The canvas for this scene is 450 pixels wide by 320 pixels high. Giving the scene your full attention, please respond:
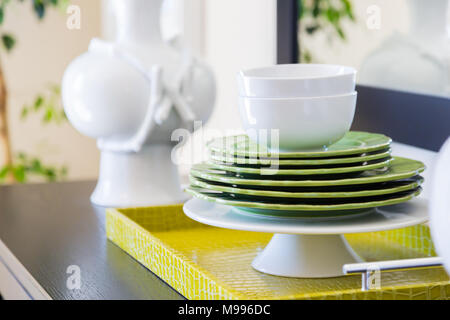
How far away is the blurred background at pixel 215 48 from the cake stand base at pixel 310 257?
0.35 metres

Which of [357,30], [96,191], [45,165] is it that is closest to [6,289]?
[96,191]

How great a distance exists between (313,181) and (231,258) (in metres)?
0.17

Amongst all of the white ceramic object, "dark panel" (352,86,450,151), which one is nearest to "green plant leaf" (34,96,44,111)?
"dark panel" (352,86,450,151)

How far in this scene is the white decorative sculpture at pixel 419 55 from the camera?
88 centimetres

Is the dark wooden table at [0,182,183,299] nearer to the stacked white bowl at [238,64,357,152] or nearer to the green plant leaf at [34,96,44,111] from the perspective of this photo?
the stacked white bowl at [238,64,357,152]

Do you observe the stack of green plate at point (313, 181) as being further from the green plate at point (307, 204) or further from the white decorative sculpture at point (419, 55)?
the white decorative sculpture at point (419, 55)

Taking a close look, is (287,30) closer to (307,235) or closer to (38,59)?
(307,235)

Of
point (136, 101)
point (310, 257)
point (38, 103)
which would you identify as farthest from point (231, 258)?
point (38, 103)

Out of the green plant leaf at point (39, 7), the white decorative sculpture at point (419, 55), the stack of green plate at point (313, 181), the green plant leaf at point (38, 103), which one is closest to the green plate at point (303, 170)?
the stack of green plate at point (313, 181)

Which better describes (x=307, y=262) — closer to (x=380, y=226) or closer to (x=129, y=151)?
(x=380, y=226)

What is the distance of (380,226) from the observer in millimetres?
547

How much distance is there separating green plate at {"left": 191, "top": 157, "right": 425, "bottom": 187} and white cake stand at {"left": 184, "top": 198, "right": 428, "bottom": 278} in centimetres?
3

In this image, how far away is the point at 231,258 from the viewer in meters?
0.69

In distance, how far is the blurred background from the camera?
943 mm
